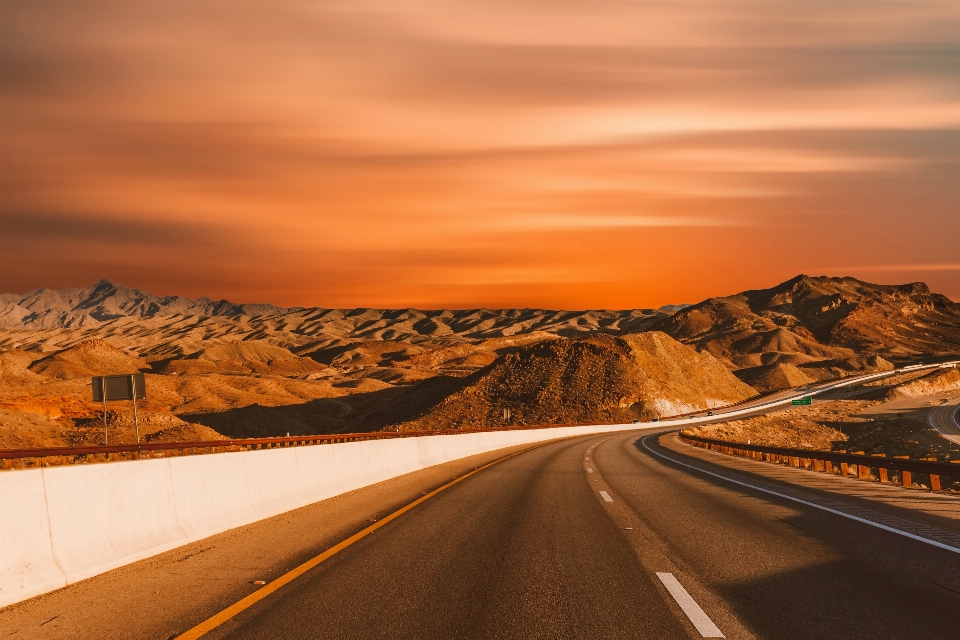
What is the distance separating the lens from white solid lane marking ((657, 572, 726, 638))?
21.0 ft

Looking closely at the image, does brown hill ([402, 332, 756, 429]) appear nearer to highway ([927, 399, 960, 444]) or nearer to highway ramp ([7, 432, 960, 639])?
highway ([927, 399, 960, 444])

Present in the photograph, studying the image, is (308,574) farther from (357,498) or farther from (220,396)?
(220,396)

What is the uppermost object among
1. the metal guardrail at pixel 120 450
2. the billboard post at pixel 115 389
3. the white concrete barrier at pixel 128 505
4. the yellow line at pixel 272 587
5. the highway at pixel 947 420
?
the billboard post at pixel 115 389

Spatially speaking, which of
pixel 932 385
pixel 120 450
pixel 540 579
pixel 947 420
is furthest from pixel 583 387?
pixel 540 579

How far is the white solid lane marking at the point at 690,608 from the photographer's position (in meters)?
6.39

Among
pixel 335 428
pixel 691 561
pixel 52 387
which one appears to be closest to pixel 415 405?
pixel 335 428

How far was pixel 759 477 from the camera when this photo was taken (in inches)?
897

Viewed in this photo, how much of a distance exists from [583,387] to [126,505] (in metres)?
121

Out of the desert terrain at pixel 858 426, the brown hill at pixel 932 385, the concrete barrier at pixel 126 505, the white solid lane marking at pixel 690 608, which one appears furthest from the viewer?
the brown hill at pixel 932 385

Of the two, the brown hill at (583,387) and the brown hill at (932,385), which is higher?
the brown hill at (583,387)

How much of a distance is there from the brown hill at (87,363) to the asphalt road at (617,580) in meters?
162

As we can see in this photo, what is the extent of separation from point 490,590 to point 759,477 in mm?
16456

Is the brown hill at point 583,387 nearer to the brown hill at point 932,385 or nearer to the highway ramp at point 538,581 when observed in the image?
the brown hill at point 932,385

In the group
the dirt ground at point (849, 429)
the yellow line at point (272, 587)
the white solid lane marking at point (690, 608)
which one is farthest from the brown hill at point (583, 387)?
the white solid lane marking at point (690, 608)
